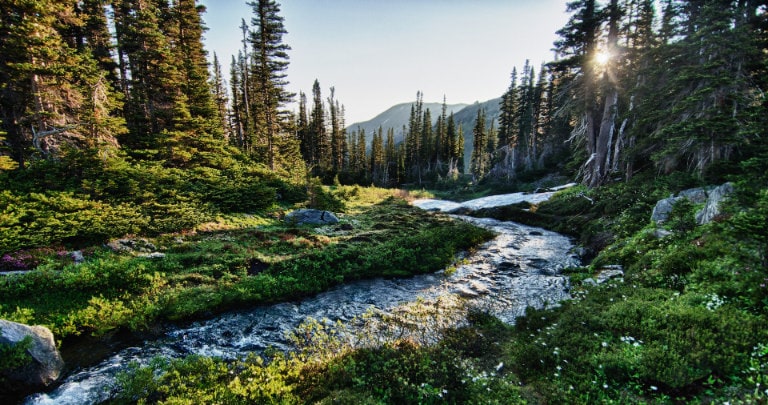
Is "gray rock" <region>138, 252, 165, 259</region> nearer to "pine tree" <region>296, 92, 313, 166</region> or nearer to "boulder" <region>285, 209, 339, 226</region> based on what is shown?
"boulder" <region>285, 209, 339, 226</region>

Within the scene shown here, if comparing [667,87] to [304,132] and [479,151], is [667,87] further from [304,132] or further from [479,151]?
[304,132]

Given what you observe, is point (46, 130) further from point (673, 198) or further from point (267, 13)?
point (673, 198)

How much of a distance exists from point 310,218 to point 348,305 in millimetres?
12431

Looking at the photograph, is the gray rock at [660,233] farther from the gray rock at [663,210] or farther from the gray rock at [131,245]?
the gray rock at [131,245]

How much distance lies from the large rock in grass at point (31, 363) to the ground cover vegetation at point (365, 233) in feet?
0.73

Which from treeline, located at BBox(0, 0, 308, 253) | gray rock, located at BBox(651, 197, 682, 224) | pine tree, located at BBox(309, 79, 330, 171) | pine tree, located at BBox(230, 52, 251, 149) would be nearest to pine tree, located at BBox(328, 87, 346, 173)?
pine tree, located at BBox(309, 79, 330, 171)

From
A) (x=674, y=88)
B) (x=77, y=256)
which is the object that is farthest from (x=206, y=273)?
(x=674, y=88)

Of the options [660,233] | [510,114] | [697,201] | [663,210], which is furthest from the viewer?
[510,114]

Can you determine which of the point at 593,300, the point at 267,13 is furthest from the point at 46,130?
the point at 593,300

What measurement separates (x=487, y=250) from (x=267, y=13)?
30339mm

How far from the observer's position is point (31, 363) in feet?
18.8

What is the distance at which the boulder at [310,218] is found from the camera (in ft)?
68.0

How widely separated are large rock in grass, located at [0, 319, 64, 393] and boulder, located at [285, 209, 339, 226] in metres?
14.2

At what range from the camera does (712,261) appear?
7.34 meters
